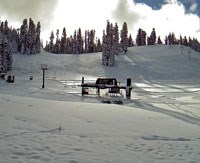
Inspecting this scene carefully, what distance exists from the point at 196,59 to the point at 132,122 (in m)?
92.6

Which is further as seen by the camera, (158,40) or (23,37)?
(158,40)

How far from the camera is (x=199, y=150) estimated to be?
347 inches

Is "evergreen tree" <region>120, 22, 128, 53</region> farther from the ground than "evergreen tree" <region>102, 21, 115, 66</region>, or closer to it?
farther from the ground

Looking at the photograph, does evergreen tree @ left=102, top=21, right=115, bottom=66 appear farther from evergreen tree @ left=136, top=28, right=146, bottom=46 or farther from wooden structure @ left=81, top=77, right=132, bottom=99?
evergreen tree @ left=136, top=28, right=146, bottom=46

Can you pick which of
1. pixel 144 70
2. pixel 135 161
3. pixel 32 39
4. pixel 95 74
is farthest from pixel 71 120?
pixel 32 39

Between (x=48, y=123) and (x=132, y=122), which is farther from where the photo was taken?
(x=132, y=122)

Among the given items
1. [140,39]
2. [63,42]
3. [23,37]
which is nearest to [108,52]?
[23,37]

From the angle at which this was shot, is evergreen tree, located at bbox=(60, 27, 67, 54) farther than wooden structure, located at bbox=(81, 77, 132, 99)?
Yes

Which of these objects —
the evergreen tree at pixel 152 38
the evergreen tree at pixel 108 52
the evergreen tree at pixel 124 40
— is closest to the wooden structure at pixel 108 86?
the evergreen tree at pixel 108 52

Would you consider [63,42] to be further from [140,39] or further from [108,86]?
[108,86]

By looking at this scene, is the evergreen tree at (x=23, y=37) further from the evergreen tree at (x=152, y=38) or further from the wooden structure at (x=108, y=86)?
the wooden structure at (x=108, y=86)

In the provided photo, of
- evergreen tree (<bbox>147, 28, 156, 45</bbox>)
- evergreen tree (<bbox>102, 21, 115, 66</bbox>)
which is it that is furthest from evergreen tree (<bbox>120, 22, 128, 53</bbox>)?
evergreen tree (<bbox>147, 28, 156, 45</bbox>)

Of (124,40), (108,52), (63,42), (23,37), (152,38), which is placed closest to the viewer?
(108,52)

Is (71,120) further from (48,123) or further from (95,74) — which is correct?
(95,74)
